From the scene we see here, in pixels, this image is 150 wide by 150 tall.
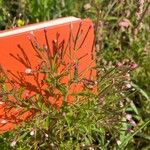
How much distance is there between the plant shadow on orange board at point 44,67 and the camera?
6.15 feet

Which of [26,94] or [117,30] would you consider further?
[117,30]

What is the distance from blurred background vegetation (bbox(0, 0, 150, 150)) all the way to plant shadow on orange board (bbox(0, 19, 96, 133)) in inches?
20.5

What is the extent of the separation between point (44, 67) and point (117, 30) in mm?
1065

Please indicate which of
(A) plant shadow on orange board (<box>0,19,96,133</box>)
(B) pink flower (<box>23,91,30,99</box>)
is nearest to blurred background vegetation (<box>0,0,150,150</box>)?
(A) plant shadow on orange board (<box>0,19,96,133</box>)

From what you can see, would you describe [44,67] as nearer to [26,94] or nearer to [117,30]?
[26,94]

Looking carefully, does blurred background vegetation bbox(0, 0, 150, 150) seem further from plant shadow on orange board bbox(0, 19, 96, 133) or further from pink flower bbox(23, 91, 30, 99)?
pink flower bbox(23, 91, 30, 99)

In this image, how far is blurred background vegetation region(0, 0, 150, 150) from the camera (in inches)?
102

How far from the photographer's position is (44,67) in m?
1.88

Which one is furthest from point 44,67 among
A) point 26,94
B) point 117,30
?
point 117,30

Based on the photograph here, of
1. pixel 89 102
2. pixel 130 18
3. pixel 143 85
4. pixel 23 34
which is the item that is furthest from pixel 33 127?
pixel 130 18

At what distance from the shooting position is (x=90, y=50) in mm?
2027

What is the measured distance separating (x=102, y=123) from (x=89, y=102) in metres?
0.10

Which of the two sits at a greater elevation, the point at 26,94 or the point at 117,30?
the point at 26,94

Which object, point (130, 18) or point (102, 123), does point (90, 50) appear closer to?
point (102, 123)
